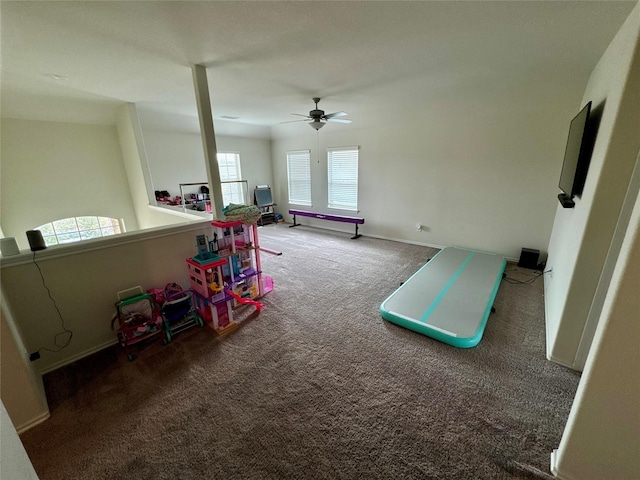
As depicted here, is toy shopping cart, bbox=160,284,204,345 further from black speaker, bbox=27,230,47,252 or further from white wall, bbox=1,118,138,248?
white wall, bbox=1,118,138,248

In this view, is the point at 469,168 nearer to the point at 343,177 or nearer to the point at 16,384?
the point at 343,177

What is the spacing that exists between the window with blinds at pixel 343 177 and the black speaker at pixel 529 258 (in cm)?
331

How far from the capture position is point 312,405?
66.9 inches

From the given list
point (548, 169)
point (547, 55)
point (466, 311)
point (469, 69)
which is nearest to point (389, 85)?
point (469, 69)

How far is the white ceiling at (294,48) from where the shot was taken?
5.66ft

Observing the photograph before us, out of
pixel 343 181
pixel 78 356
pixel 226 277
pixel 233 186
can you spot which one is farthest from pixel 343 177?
pixel 78 356

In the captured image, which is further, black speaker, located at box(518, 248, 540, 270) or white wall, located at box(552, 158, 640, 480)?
black speaker, located at box(518, 248, 540, 270)

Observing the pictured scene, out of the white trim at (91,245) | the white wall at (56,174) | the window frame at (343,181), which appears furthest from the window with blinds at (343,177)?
the white wall at (56,174)

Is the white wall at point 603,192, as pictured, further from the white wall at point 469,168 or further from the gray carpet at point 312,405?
the white wall at point 469,168

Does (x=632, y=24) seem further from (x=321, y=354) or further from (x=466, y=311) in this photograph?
(x=321, y=354)

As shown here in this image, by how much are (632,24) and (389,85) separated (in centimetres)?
211

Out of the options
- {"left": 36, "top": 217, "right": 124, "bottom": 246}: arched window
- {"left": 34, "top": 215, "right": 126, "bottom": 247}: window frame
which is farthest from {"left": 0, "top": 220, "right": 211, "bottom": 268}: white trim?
{"left": 36, "top": 217, "right": 124, "bottom": 246}: arched window

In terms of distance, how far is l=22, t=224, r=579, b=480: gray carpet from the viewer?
137 centimetres

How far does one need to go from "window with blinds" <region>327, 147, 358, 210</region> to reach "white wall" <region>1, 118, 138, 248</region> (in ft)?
14.9
